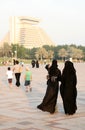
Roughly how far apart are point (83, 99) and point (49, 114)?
4.02 metres

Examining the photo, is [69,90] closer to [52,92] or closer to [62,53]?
[52,92]

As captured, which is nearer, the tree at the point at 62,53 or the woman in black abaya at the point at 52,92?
the woman in black abaya at the point at 52,92

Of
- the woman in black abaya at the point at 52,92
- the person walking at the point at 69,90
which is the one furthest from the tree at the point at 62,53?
the person walking at the point at 69,90

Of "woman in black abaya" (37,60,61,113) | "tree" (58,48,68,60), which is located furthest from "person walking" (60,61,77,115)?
"tree" (58,48,68,60)

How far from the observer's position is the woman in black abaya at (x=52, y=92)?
10.7 meters

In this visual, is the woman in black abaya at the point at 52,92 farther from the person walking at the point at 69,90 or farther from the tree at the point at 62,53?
the tree at the point at 62,53

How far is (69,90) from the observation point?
1046 centimetres

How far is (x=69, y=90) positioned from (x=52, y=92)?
0.56 m

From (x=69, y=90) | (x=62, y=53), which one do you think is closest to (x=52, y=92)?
(x=69, y=90)

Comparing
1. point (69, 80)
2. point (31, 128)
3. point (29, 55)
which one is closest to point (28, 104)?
point (69, 80)

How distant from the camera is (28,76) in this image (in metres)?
17.8

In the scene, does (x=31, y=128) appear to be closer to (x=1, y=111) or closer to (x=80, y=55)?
(x=1, y=111)

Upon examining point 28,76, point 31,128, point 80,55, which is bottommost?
point 80,55

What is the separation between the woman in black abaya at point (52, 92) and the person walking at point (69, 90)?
0.23 meters
